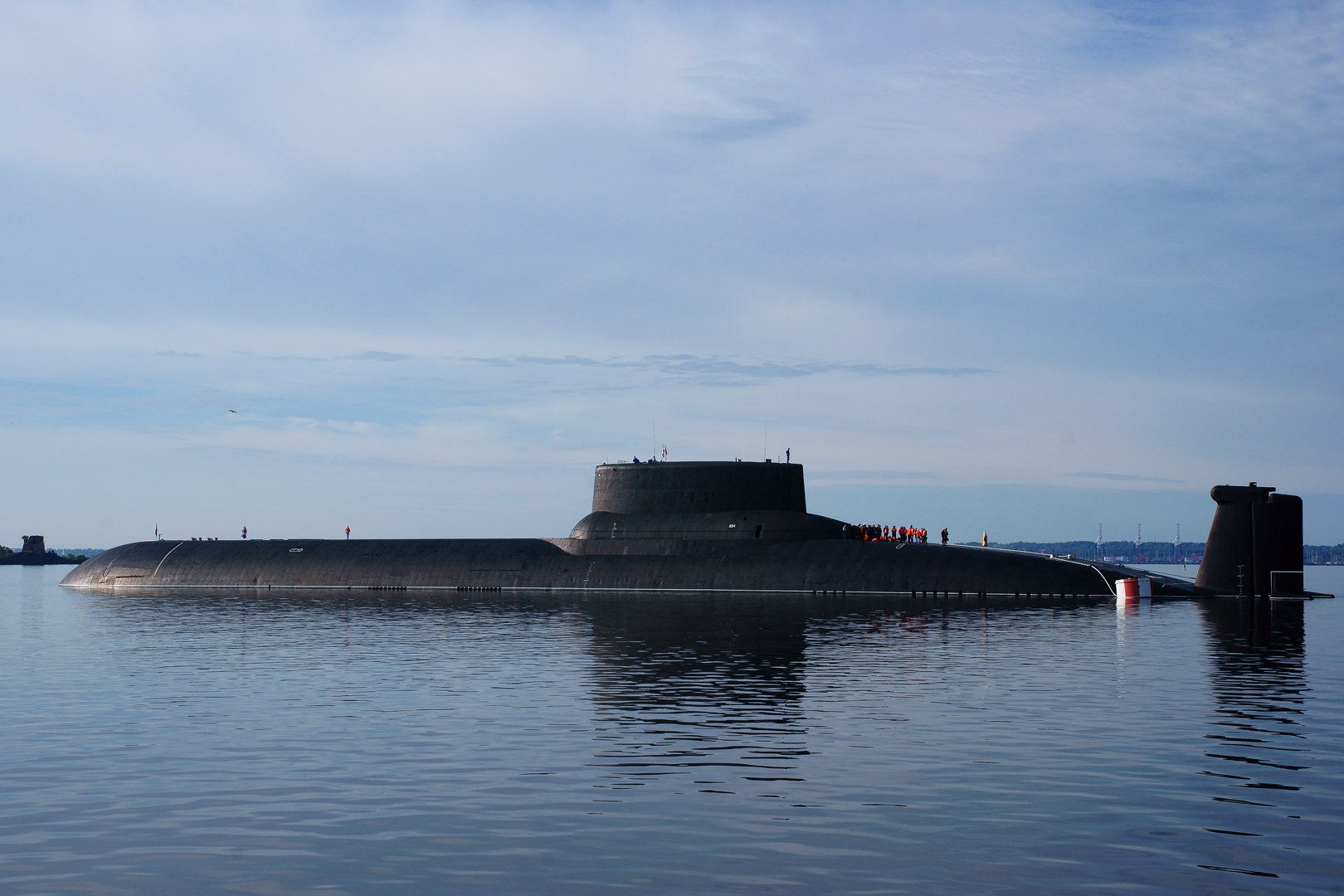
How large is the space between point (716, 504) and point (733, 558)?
9.01ft

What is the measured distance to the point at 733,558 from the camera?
58031 millimetres

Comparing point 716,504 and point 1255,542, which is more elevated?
point 716,504

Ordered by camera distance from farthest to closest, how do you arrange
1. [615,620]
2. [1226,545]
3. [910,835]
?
[1226,545] < [615,620] < [910,835]

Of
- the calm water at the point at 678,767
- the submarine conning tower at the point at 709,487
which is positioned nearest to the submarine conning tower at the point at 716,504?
the submarine conning tower at the point at 709,487

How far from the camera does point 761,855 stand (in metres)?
11.7

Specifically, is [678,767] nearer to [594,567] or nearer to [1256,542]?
[1256,542]

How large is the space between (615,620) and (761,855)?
1182 inches

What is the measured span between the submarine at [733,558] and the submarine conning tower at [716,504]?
53 millimetres

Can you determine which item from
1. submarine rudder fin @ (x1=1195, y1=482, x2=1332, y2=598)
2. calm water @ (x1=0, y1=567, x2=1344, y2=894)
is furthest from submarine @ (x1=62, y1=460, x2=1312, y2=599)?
calm water @ (x1=0, y1=567, x2=1344, y2=894)

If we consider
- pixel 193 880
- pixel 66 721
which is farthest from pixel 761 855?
pixel 66 721

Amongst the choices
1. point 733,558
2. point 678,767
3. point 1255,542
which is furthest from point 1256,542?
point 678,767

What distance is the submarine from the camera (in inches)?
2082

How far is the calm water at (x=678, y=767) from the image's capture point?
1139 cm

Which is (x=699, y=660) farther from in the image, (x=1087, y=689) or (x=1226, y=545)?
(x=1226, y=545)
